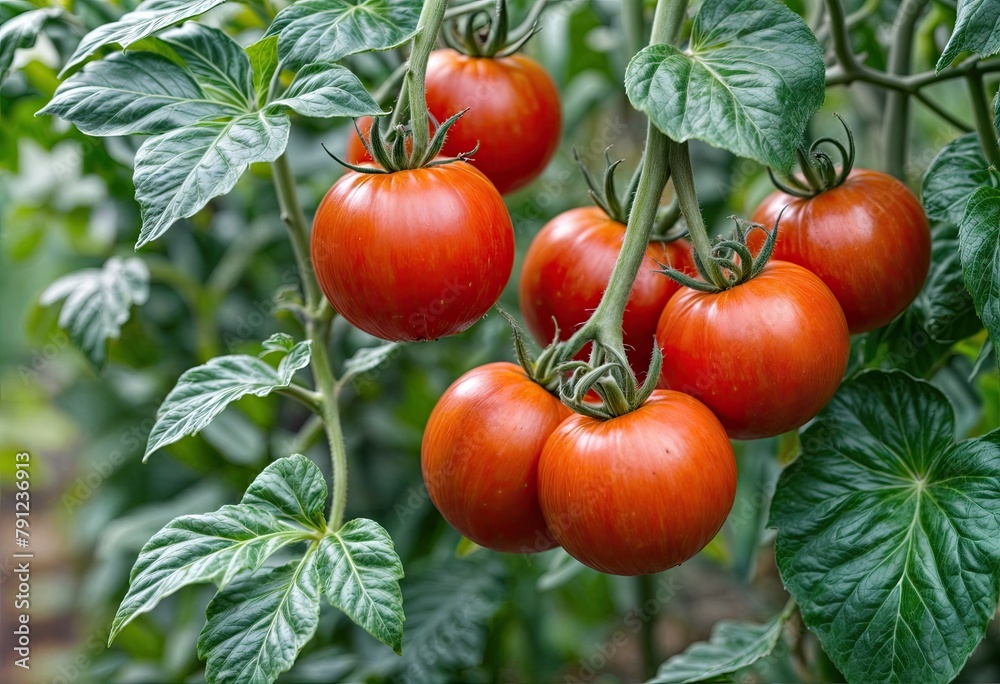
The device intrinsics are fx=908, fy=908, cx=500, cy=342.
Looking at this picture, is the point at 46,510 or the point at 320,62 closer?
the point at 320,62

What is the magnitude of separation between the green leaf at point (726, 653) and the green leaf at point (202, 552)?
39 cm

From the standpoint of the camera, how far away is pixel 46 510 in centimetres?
279

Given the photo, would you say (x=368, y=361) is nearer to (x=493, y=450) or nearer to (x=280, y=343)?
(x=280, y=343)

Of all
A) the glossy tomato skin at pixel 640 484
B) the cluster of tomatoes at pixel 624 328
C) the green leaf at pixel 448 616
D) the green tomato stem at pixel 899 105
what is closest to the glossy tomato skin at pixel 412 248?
the cluster of tomatoes at pixel 624 328

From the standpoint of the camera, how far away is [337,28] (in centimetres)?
59

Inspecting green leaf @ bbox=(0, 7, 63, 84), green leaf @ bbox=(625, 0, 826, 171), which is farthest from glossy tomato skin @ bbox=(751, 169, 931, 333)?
green leaf @ bbox=(0, 7, 63, 84)

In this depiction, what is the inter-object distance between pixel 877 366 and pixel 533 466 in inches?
15.6

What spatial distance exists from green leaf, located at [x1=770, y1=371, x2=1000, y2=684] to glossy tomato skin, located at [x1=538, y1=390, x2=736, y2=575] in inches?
5.7

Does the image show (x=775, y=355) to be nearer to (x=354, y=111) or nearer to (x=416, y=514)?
(x=354, y=111)

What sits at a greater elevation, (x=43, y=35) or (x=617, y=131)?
(x=43, y=35)

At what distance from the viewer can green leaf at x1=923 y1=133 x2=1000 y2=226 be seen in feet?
2.22

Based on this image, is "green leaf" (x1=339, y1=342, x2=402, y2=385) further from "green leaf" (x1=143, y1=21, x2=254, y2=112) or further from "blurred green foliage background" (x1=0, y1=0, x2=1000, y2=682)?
"blurred green foliage background" (x1=0, y1=0, x2=1000, y2=682)

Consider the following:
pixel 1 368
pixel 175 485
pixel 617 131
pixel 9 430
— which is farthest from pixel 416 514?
pixel 1 368

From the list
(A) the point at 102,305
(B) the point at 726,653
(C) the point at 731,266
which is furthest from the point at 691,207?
(A) the point at 102,305
